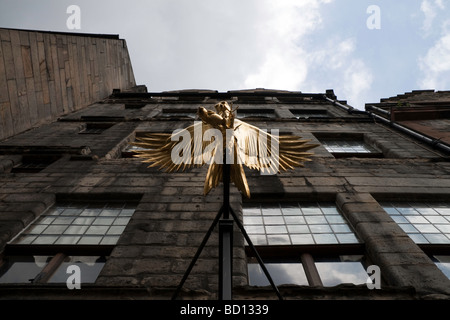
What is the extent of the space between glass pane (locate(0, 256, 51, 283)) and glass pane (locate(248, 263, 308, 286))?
Answer: 12.9 ft

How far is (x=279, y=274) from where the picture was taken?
4535 mm

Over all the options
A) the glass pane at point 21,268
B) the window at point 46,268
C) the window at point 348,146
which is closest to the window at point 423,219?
the window at point 348,146

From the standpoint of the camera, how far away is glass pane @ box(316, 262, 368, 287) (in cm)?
435

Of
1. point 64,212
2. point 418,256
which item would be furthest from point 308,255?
point 64,212

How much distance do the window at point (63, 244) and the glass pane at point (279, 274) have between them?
2.83 meters

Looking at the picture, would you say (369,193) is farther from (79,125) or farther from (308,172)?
(79,125)

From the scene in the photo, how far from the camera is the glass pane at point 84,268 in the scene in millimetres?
4367

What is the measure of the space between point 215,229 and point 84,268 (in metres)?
2.56

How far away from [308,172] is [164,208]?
4.29 meters

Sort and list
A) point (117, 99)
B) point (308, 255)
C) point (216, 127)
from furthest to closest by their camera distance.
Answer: point (117, 99) → point (308, 255) → point (216, 127)

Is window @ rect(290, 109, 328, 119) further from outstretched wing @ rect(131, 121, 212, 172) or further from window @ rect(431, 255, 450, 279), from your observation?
outstretched wing @ rect(131, 121, 212, 172)

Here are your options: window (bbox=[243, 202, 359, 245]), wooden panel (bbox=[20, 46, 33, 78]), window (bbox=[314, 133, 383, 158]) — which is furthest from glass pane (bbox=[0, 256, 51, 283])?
window (bbox=[314, 133, 383, 158])

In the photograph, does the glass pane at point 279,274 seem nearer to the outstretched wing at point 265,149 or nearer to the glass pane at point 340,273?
the glass pane at point 340,273
